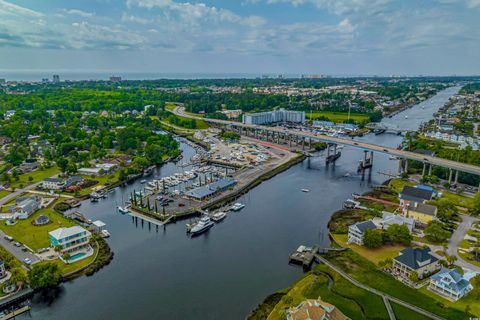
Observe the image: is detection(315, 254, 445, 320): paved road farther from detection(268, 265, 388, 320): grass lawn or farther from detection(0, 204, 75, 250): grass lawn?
detection(0, 204, 75, 250): grass lawn

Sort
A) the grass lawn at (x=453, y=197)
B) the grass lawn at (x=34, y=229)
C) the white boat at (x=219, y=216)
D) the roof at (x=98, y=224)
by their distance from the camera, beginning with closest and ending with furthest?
the grass lawn at (x=34, y=229)
the roof at (x=98, y=224)
the white boat at (x=219, y=216)
the grass lawn at (x=453, y=197)

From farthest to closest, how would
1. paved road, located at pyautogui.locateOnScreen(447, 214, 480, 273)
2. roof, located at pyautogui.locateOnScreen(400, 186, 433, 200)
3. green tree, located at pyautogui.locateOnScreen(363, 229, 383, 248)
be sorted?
roof, located at pyautogui.locateOnScreen(400, 186, 433, 200) < green tree, located at pyautogui.locateOnScreen(363, 229, 383, 248) < paved road, located at pyautogui.locateOnScreen(447, 214, 480, 273)

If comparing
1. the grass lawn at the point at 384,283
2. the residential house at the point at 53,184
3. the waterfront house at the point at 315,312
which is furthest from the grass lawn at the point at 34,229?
the grass lawn at the point at 384,283

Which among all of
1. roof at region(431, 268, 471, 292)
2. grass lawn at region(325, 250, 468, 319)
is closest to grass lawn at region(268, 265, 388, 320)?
grass lawn at region(325, 250, 468, 319)

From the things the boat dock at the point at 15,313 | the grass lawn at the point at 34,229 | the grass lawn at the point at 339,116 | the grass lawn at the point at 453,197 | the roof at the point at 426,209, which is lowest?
the boat dock at the point at 15,313

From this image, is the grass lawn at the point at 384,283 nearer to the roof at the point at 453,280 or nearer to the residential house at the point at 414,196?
the roof at the point at 453,280
